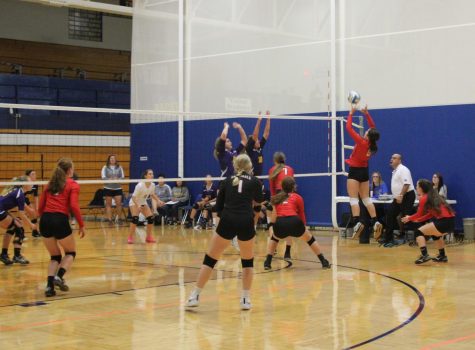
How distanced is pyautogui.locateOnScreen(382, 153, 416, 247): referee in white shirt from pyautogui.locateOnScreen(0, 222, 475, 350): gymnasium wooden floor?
1.73 metres

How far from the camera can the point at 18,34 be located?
1051 inches

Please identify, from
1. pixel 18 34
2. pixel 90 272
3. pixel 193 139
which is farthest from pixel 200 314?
pixel 18 34

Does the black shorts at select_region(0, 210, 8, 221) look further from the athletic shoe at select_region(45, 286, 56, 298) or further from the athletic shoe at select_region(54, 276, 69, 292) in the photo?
the athletic shoe at select_region(45, 286, 56, 298)

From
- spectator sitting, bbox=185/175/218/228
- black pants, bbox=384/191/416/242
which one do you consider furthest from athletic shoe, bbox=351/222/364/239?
spectator sitting, bbox=185/175/218/228

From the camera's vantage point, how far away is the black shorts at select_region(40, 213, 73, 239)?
9.66 meters

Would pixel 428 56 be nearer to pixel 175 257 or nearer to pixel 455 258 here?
pixel 455 258

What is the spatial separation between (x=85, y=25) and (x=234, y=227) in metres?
21.5

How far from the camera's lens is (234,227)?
27.7 ft

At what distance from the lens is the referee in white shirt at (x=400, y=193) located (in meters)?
15.6

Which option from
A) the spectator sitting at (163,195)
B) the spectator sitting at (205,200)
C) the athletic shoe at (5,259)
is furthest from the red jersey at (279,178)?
the spectator sitting at (163,195)

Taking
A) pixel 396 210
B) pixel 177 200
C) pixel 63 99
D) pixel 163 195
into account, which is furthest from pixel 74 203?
pixel 63 99

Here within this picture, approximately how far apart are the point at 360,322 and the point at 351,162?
6470 millimetres

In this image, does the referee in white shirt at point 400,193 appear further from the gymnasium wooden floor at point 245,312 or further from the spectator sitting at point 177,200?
the spectator sitting at point 177,200

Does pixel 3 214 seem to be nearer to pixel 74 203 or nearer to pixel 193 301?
A: pixel 74 203
